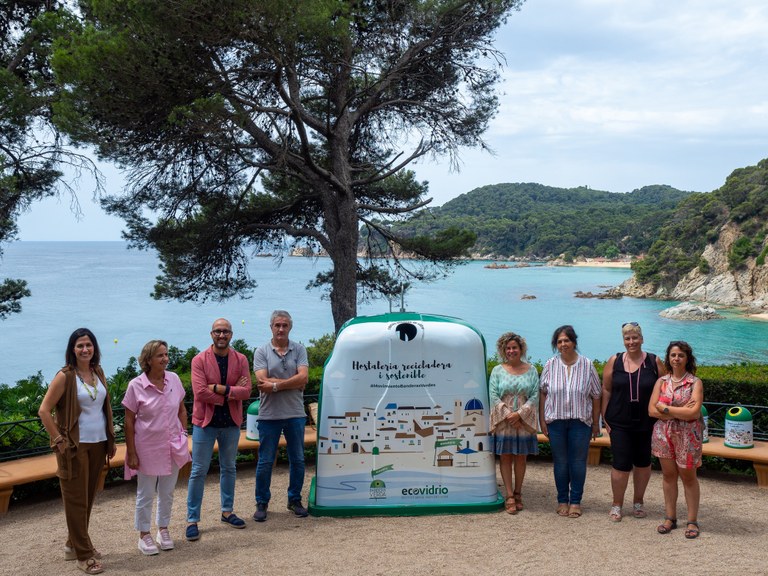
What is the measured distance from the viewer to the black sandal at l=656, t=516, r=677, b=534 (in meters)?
5.06

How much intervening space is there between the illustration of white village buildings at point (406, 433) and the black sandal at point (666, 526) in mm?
1332

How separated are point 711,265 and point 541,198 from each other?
6523cm

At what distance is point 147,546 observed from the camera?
4707 mm

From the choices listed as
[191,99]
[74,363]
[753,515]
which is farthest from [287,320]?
[191,99]

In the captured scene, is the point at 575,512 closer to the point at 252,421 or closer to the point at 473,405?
the point at 473,405

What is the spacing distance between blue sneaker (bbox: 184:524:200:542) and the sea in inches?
388

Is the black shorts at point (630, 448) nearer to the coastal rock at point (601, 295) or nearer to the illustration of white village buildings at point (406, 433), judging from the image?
the illustration of white village buildings at point (406, 433)

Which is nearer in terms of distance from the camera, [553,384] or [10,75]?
[553,384]

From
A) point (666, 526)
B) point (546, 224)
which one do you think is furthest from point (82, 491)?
point (546, 224)

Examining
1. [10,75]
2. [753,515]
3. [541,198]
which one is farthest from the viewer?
[541,198]

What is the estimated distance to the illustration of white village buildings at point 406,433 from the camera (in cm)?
554

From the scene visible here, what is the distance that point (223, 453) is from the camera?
16.9ft

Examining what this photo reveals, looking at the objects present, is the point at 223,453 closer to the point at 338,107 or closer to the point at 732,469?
the point at 732,469

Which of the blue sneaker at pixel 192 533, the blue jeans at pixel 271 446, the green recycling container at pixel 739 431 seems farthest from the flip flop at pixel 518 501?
the blue sneaker at pixel 192 533
